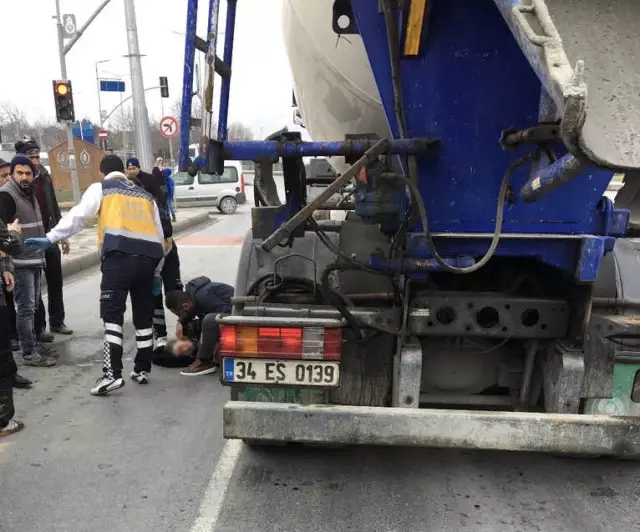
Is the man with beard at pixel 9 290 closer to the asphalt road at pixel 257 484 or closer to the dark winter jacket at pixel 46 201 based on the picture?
the dark winter jacket at pixel 46 201

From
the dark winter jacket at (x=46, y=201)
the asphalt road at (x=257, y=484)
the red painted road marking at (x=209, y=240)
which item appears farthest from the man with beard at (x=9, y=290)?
the red painted road marking at (x=209, y=240)

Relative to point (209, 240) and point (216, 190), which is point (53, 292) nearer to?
point (209, 240)

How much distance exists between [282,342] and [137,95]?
45.1 ft

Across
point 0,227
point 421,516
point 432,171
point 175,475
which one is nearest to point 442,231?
point 432,171

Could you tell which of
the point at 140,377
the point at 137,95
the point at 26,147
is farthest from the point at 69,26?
the point at 140,377

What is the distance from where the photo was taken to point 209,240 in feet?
47.6

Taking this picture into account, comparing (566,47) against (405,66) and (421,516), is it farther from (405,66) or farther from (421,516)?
(421,516)

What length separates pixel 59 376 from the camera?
5.05 metres

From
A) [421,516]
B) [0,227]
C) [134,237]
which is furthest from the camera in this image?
[134,237]

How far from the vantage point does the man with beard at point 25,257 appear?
16.7ft

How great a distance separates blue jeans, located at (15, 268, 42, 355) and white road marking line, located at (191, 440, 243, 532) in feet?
8.41

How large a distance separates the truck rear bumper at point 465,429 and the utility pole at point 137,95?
12.9 m

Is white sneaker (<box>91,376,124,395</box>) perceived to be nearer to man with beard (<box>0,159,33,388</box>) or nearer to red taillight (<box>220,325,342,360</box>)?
man with beard (<box>0,159,33,388</box>)

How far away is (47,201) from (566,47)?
5.38m
